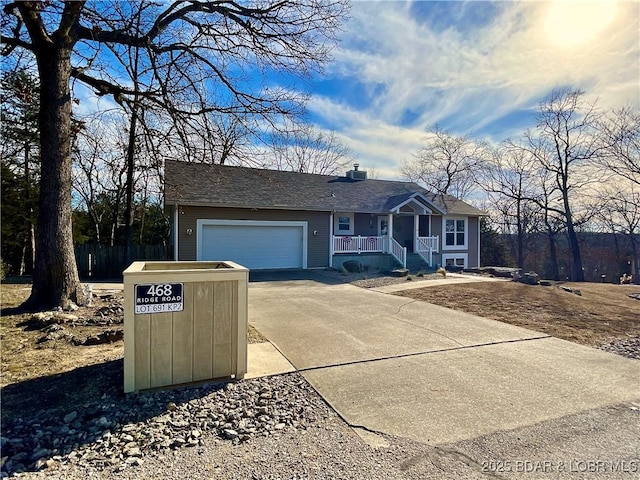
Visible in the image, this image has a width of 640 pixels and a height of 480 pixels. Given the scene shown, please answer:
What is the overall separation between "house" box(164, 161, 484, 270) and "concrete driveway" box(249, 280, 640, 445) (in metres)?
7.37

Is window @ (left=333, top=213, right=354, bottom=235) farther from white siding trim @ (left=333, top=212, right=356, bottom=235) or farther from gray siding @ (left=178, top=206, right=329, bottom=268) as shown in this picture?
gray siding @ (left=178, top=206, right=329, bottom=268)

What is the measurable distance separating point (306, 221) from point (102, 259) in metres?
8.11

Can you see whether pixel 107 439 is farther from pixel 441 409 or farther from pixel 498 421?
pixel 498 421

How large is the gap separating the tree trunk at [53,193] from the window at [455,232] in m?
17.5

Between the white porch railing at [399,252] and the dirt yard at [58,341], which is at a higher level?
the white porch railing at [399,252]

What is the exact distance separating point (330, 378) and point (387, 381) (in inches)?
24.4

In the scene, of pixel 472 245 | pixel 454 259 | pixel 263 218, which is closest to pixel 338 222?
pixel 263 218

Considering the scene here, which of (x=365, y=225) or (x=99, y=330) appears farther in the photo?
(x=365, y=225)

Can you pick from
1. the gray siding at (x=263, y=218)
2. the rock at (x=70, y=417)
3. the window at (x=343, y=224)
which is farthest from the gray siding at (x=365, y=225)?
the rock at (x=70, y=417)

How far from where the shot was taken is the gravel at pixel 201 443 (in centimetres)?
225

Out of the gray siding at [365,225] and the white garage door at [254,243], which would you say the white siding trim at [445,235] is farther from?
the white garage door at [254,243]

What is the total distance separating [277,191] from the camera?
16.0 metres

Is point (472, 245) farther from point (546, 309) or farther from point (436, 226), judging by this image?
point (546, 309)

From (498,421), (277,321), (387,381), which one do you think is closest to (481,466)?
(498,421)
